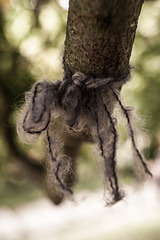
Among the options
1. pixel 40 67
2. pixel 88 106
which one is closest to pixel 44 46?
pixel 40 67

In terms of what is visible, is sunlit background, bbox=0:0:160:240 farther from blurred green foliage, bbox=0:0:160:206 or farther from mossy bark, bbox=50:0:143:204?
mossy bark, bbox=50:0:143:204

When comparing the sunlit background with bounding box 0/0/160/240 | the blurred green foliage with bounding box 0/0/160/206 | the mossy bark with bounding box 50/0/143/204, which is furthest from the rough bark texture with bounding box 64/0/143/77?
the blurred green foliage with bounding box 0/0/160/206

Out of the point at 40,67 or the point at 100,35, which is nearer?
the point at 100,35

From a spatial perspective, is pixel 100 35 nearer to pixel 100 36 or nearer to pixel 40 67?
pixel 100 36

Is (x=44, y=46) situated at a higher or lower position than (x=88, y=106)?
higher

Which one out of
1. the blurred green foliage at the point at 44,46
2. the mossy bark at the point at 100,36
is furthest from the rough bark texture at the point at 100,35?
the blurred green foliage at the point at 44,46

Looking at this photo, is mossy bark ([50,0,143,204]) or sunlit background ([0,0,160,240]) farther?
sunlit background ([0,0,160,240])

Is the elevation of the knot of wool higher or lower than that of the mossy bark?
lower
